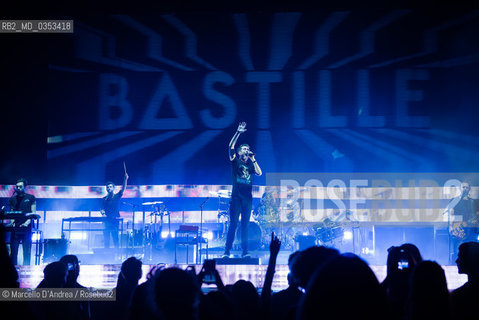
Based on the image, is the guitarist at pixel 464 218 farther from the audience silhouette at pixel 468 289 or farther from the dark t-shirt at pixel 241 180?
the audience silhouette at pixel 468 289

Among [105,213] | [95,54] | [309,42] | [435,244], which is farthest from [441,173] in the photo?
[95,54]

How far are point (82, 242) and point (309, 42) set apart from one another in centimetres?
714

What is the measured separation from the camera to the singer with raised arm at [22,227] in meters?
7.15

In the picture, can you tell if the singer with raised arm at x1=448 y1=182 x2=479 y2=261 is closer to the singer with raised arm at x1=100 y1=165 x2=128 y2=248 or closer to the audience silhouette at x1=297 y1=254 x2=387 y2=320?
the singer with raised arm at x1=100 y1=165 x2=128 y2=248

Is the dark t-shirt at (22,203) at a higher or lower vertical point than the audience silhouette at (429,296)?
lower

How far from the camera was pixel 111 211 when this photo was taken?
31.0 ft

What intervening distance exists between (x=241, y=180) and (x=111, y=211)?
363cm

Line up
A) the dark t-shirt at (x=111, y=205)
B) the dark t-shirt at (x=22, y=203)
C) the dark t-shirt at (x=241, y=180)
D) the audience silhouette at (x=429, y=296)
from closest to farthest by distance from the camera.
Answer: the audience silhouette at (x=429, y=296), the dark t-shirt at (x=241, y=180), the dark t-shirt at (x=22, y=203), the dark t-shirt at (x=111, y=205)

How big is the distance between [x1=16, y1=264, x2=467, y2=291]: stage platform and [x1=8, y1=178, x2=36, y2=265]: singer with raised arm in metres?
0.75

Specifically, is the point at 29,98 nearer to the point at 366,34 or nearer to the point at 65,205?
the point at 65,205

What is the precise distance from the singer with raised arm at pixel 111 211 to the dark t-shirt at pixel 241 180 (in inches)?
126

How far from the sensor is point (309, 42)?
968 cm

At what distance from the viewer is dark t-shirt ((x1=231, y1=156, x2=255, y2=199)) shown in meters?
7.40

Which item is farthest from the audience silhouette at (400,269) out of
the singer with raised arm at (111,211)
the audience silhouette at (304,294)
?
the singer with raised arm at (111,211)
